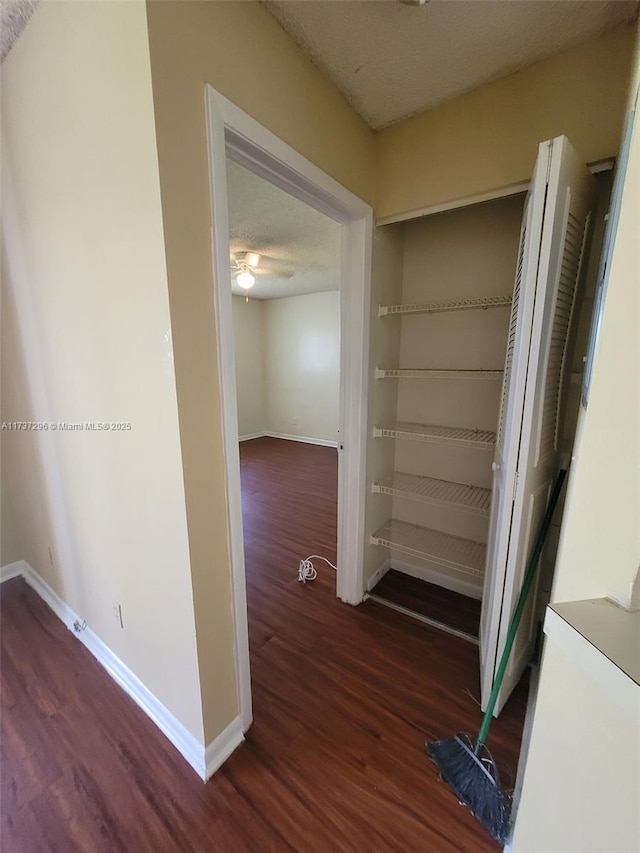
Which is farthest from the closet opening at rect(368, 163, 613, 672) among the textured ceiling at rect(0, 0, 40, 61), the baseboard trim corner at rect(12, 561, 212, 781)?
the textured ceiling at rect(0, 0, 40, 61)

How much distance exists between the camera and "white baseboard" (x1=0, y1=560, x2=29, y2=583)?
224 cm

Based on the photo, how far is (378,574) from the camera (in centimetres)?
227

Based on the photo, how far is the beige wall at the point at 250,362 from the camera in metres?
5.94

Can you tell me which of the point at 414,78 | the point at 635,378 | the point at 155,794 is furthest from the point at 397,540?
the point at 414,78

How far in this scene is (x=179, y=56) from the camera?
849 mm

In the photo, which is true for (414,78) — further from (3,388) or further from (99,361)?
(3,388)

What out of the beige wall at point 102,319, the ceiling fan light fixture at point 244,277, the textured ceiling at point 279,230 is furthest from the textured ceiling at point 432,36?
the ceiling fan light fixture at point 244,277

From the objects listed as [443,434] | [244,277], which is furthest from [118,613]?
[244,277]

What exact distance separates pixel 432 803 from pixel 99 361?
1.87 meters

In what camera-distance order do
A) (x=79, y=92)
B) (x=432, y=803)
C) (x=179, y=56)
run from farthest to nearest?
(x=432, y=803), (x=79, y=92), (x=179, y=56)

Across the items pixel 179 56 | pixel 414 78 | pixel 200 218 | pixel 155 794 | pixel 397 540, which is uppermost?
pixel 414 78

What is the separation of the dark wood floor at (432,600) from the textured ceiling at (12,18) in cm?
294

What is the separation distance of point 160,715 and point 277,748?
0.48 m

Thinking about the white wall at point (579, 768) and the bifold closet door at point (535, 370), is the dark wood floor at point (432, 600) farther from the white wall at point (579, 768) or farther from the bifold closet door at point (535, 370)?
the white wall at point (579, 768)
